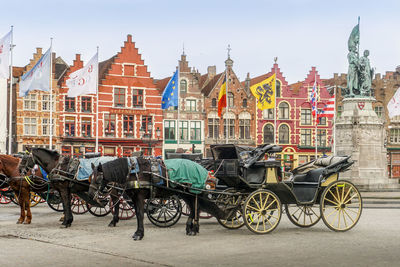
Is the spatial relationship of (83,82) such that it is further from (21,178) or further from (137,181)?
(137,181)

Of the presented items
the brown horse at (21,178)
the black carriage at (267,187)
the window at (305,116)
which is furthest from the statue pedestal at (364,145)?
the window at (305,116)

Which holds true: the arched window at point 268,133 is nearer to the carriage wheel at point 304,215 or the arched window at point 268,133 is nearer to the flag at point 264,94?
the flag at point 264,94

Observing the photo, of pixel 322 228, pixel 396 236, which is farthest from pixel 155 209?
pixel 396 236

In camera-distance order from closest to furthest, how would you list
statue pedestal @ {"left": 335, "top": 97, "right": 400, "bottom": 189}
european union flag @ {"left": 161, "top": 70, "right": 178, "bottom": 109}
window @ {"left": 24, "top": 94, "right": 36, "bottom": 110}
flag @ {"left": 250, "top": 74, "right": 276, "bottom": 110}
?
1. statue pedestal @ {"left": 335, "top": 97, "right": 400, "bottom": 189}
2. flag @ {"left": 250, "top": 74, "right": 276, "bottom": 110}
3. european union flag @ {"left": 161, "top": 70, "right": 178, "bottom": 109}
4. window @ {"left": 24, "top": 94, "right": 36, "bottom": 110}

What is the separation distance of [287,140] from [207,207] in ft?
140

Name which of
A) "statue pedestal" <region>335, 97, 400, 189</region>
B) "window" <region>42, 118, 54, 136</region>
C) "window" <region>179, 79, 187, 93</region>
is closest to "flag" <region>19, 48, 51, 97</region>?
"statue pedestal" <region>335, 97, 400, 189</region>

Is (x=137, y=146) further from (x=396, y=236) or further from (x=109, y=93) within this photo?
(x=396, y=236)

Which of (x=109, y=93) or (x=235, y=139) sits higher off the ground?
(x=109, y=93)

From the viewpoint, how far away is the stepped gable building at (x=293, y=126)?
2074 inches

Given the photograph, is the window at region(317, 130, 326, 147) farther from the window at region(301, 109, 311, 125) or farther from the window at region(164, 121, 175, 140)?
the window at region(164, 121, 175, 140)

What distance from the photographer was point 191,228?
35.3 feet

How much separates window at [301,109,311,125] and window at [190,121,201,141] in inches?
421

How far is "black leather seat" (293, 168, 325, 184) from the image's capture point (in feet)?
37.7

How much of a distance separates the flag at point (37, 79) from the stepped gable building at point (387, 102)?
34.3m
